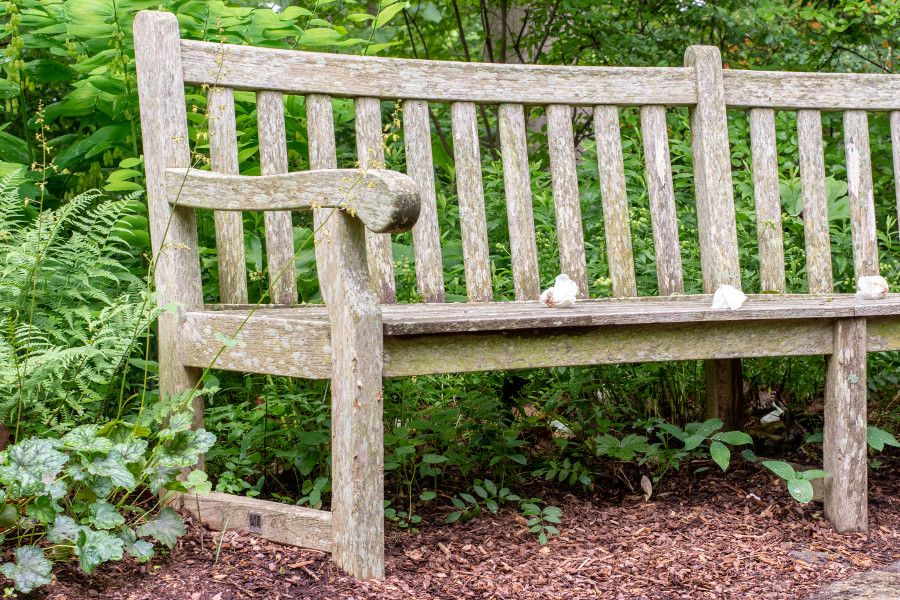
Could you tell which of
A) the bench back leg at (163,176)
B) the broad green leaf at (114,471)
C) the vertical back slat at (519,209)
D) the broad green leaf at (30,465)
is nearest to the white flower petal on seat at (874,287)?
the vertical back slat at (519,209)

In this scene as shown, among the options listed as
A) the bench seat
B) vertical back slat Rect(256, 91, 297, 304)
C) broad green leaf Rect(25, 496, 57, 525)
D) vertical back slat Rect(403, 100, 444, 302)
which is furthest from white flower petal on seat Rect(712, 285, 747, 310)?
broad green leaf Rect(25, 496, 57, 525)

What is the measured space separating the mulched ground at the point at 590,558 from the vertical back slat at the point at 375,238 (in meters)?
0.64

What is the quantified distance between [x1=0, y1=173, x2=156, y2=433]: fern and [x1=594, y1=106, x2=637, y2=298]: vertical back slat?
1341 millimetres

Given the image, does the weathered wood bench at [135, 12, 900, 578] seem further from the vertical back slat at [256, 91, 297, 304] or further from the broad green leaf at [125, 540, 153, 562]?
the broad green leaf at [125, 540, 153, 562]

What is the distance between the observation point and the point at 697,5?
4809 mm

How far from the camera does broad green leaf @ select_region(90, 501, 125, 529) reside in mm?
1921

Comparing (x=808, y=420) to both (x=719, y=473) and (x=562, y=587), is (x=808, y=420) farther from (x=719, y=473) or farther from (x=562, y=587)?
(x=562, y=587)

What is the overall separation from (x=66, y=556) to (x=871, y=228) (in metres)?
2.54

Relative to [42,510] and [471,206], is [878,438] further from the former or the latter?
[42,510]

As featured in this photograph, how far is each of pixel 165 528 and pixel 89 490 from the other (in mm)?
170

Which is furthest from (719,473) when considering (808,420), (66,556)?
(66,556)

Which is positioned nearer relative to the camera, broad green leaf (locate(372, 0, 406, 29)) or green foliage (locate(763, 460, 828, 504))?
green foliage (locate(763, 460, 828, 504))

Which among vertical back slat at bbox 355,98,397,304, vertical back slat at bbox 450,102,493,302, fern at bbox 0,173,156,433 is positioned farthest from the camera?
vertical back slat at bbox 450,102,493,302

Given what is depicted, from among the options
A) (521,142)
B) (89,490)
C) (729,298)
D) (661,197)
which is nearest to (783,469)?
(729,298)
